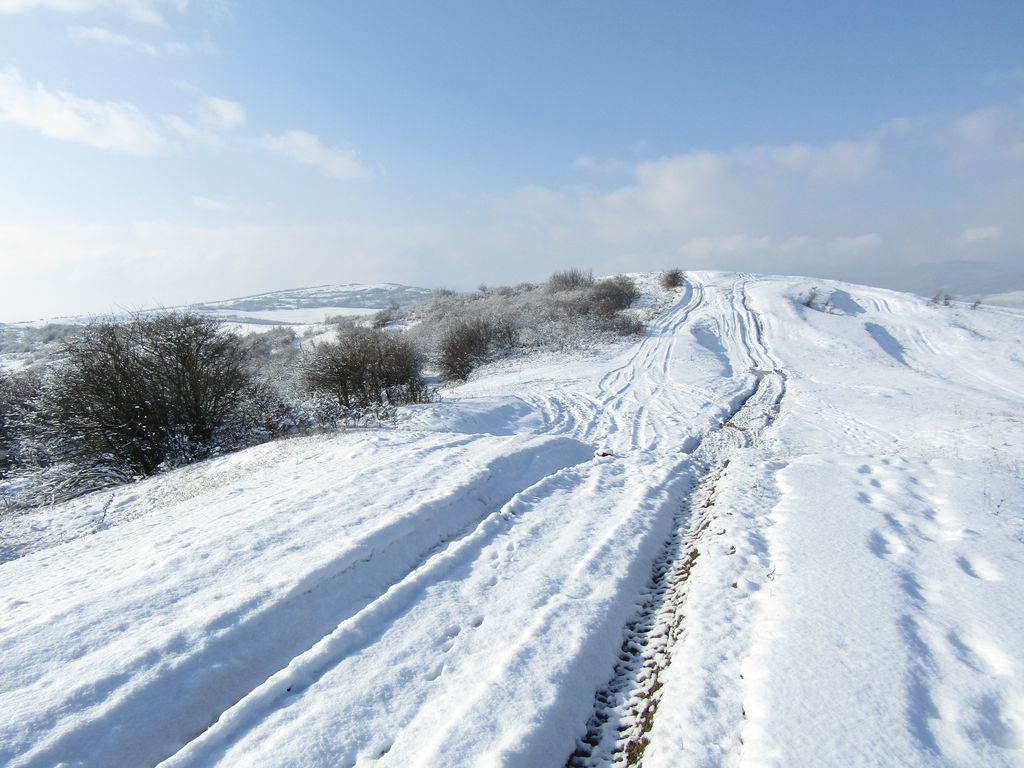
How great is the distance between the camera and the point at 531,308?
38.2 meters

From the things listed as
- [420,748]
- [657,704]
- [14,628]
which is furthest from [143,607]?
[657,704]

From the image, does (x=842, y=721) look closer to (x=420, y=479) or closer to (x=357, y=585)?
(x=357, y=585)

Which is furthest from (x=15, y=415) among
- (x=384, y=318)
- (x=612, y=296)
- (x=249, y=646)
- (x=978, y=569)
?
(x=384, y=318)

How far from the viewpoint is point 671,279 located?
4725cm

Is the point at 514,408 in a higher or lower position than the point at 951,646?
lower

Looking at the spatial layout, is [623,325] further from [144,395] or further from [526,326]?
[144,395]

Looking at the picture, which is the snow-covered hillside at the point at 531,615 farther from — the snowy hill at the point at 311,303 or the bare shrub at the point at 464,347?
the snowy hill at the point at 311,303

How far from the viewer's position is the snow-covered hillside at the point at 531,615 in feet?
11.4

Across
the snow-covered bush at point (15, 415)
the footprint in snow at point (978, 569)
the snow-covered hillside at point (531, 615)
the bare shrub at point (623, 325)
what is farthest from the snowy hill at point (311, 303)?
the footprint in snow at point (978, 569)

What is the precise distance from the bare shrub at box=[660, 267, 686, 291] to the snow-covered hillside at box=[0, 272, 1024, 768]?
124 ft

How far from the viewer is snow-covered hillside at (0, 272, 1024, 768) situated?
347 cm

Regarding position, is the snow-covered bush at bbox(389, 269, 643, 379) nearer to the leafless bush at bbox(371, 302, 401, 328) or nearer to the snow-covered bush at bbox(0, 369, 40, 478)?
the leafless bush at bbox(371, 302, 401, 328)

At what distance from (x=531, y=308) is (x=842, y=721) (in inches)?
1411

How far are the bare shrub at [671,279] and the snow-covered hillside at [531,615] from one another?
37.8m
